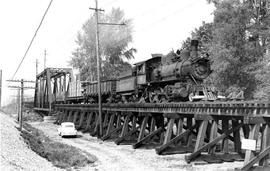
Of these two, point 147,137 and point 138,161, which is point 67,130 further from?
point 138,161

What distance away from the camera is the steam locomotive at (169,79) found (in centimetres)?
1966

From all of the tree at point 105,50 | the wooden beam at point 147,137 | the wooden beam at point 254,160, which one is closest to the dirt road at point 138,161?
the wooden beam at point 147,137

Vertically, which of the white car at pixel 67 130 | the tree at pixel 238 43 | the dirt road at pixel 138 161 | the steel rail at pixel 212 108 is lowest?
the dirt road at pixel 138 161

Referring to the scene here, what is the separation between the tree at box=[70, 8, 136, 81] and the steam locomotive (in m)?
27.5

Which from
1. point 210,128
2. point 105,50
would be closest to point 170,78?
point 210,128

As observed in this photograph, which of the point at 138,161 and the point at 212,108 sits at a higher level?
the point at 212,108

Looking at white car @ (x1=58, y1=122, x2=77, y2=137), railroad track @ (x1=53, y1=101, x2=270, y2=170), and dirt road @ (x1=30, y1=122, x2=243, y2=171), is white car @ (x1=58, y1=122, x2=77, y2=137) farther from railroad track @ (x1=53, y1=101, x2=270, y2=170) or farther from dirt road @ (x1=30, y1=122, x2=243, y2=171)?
dirt road @ (x1=30, y1=122, x2=243, y2=171)

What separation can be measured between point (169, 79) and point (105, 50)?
37.4m

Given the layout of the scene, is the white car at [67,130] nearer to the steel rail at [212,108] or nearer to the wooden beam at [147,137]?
the steel rail at [212,108]

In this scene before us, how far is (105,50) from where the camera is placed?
189 ft

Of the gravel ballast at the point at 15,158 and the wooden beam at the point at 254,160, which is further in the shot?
the wooden beam at the point at 254,160

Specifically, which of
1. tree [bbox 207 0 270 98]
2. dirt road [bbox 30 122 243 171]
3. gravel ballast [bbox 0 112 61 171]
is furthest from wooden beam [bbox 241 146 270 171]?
tree [bbox 207 0 270 98]

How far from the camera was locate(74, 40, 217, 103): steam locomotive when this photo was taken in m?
19.7

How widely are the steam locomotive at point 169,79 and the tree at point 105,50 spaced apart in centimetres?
2747
